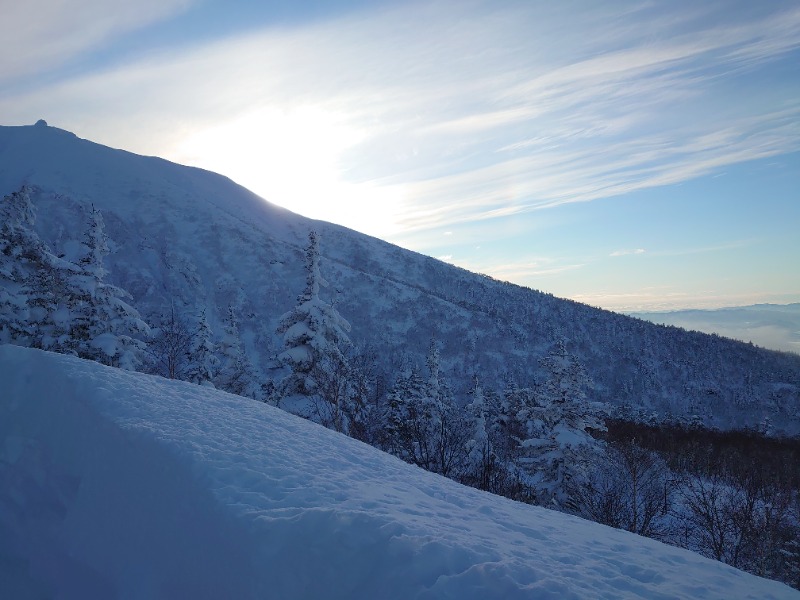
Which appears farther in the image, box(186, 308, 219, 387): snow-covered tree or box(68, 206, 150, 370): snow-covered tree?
box(186, 308, 219, 387): snow-covered tree

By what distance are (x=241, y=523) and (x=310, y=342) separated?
14749mm

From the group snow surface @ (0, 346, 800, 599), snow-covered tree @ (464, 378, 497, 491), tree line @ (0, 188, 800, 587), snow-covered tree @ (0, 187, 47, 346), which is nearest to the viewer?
snow surface @ (0, 346, 800, 599)

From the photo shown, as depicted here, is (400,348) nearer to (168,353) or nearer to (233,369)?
(233,369)

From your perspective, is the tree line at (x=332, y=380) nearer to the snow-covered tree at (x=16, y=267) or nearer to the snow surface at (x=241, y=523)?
the snow-covered tree at (x=16, y=267)

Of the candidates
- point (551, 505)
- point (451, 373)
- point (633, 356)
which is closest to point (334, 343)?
point (551, 505)

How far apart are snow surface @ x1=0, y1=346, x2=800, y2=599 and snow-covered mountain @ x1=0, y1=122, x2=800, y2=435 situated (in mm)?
59966

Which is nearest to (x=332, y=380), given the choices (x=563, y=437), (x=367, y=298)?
(x=563, y=437)

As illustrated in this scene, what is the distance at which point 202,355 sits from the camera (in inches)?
1159

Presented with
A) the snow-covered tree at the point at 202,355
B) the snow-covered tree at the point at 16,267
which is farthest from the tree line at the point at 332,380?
the snow-covered tree at the point at 202,355

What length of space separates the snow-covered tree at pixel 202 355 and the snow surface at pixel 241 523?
21.1 metres

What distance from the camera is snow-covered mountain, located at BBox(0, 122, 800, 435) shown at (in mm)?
83938

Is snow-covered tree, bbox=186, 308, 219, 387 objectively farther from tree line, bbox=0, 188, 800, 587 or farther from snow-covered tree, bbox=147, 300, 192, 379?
tree line, bbox=0, 188, 800, 587

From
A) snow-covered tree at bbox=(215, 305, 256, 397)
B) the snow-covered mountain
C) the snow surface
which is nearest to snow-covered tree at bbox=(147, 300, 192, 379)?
snow-covered tree at bbox=(215, 305, 256, 397)

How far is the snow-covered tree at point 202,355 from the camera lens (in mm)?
28703
